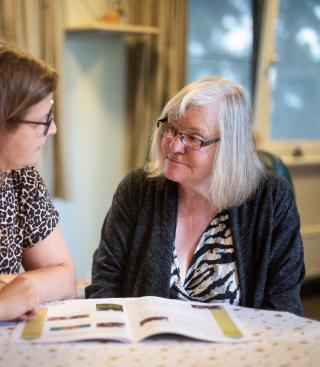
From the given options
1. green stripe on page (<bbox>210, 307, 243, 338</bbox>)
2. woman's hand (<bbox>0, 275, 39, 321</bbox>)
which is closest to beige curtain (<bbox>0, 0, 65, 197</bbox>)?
woman's hand (<bbox>0, 275, 39, 321</bbox>)

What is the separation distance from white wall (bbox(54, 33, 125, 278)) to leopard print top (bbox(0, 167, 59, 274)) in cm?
149

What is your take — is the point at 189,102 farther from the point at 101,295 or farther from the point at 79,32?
the point at 79,32

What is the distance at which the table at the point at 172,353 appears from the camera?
1077 mm

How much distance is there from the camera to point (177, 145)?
1.74 m

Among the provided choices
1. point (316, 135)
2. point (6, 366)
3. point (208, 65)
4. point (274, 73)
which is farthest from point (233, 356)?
point (316, 135)

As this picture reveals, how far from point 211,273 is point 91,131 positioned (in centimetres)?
182

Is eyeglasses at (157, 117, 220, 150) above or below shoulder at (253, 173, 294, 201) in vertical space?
above

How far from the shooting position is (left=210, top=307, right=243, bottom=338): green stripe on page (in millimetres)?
1206

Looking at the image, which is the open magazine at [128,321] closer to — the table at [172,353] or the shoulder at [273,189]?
the table at [172,353]

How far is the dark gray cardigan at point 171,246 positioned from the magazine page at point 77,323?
1.22 ft

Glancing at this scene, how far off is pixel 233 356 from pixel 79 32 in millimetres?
2388

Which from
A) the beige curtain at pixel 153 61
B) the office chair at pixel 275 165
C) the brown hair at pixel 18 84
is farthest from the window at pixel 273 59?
the brown hair at pixel 18 84

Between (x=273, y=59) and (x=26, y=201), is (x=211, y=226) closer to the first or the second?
(x=26, y=201)

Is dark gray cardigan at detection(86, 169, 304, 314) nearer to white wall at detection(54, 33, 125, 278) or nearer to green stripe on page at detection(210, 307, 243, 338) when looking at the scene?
green stripe on page at detection(210, 307, 243, 338)
